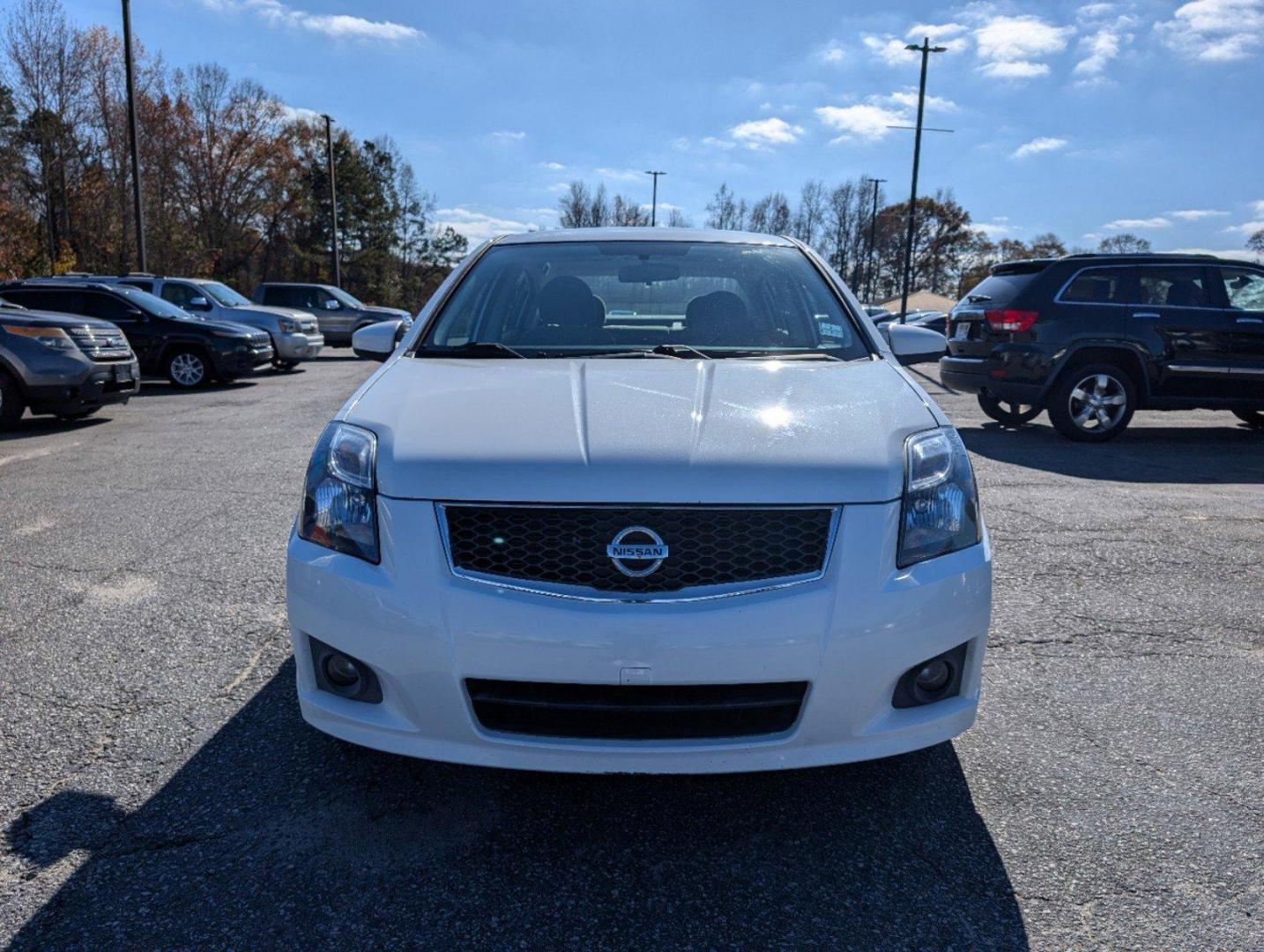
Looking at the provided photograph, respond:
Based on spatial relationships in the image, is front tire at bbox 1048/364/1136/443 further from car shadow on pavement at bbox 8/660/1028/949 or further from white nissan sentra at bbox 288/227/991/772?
white nissan sentra at bbox 288/227/991/772

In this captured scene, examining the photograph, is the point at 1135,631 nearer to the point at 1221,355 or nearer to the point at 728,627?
the point at 728,627

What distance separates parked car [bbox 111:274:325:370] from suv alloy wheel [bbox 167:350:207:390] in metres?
2.33

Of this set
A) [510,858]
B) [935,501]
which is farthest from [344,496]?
[935,501]

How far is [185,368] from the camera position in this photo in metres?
14.0

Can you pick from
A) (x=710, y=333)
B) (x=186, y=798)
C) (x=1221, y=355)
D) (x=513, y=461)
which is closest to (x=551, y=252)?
(x=710, y=333)

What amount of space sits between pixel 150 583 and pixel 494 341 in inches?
84.9

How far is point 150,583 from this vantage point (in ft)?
14.3

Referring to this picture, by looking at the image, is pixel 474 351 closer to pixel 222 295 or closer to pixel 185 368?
pixel 185 368

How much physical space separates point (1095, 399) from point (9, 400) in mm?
10611

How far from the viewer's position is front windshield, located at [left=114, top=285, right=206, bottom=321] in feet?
45.7

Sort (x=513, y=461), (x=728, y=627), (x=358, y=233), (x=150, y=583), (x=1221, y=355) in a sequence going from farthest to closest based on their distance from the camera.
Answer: (x=358, y=233), (x=1221, y=355), (x=150, y=583), (x=513, y=461), (x=728, y=627)

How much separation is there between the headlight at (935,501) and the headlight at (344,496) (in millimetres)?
1279

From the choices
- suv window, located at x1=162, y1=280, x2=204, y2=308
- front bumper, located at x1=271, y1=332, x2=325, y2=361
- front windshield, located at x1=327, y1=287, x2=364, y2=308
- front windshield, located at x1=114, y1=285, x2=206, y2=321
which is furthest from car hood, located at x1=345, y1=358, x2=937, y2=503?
front windshield, located at x1=327, y1=287, x2=364, y2=308

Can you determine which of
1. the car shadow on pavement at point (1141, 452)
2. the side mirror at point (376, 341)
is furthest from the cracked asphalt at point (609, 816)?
the car shadow on pavement at point (1141, 452)
